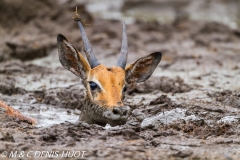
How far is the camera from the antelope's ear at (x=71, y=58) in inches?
356

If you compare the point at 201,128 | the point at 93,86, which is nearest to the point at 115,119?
the point at 93,86

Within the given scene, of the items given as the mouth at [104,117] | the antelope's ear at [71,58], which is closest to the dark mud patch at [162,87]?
the antelope's ear at [71,58]

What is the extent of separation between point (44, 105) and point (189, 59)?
19.3 ft

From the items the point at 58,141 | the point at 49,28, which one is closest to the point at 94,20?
the point at 49,28

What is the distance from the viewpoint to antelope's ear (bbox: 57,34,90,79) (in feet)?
29.6

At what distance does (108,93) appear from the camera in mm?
8219

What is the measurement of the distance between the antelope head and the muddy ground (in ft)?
1.09

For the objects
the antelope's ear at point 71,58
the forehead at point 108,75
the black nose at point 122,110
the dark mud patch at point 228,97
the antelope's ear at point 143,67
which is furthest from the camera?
the dark mud patch at point 228,97

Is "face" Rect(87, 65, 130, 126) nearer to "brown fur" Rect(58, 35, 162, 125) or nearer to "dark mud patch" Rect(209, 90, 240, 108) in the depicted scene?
"brown fur" Rect(58, 35, 162, 125)

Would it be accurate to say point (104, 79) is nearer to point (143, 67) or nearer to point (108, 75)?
point (108, 75)

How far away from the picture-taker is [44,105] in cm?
1058

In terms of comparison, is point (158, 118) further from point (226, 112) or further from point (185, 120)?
point (226, 112)

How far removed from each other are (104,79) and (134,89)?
3.20 metres

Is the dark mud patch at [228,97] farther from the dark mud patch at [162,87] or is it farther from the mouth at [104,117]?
the mouth at [104,117]
